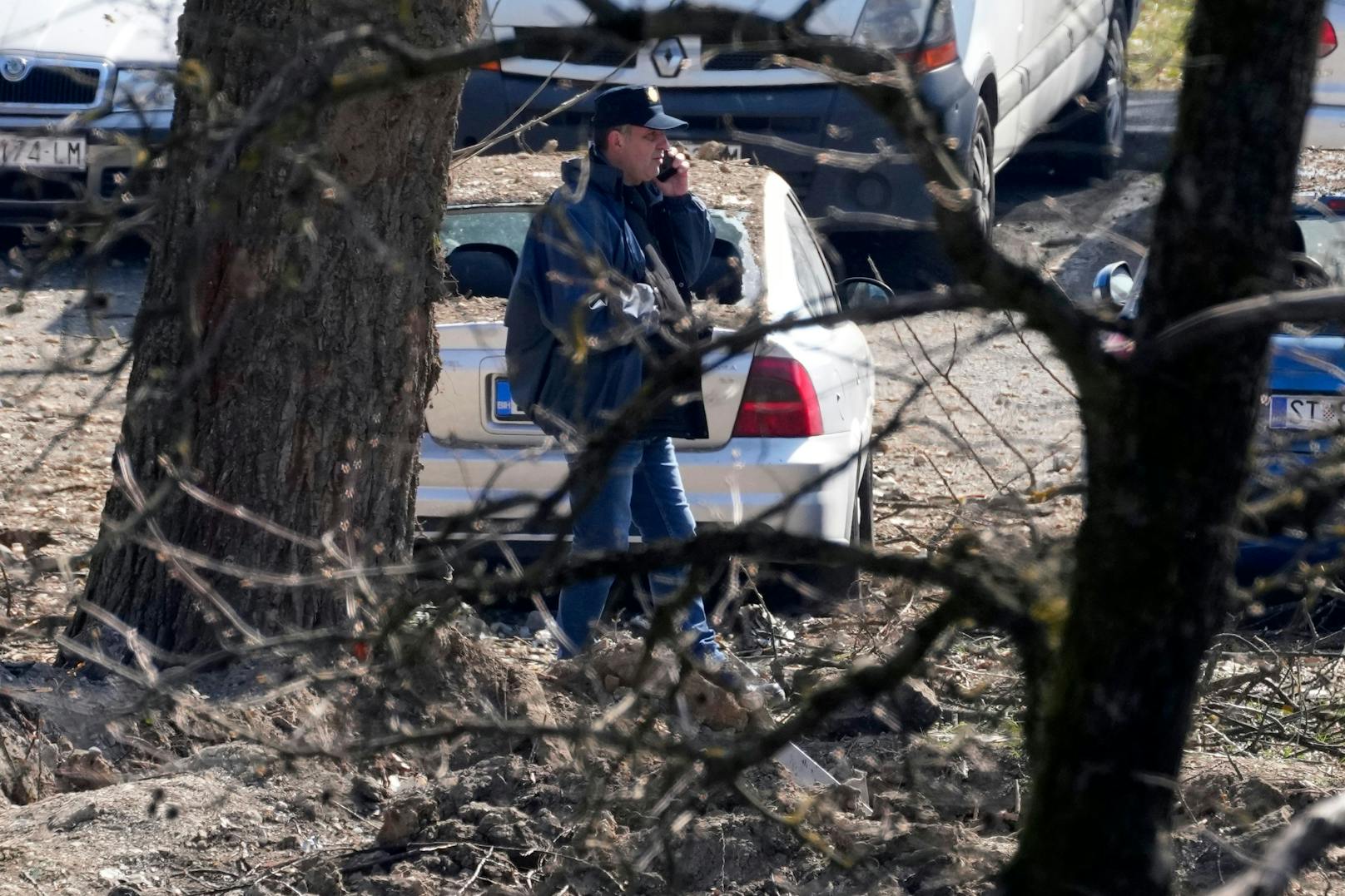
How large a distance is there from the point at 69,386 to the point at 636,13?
24.7 ft

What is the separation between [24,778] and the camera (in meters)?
4.39

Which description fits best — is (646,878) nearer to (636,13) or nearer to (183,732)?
(183,732)

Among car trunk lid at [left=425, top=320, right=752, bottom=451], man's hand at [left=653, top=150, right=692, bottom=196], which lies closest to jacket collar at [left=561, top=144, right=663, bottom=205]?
man's hand at [left=653, top=150, right=692, bottom=196]

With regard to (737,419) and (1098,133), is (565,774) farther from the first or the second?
(1098,133)

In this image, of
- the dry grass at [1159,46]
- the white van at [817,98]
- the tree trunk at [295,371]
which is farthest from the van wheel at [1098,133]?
the dry grass at [1159,46]

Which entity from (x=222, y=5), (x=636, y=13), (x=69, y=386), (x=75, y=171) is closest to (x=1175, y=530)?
(x=636, y=13)

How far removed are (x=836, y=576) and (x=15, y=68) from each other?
22.8 ft

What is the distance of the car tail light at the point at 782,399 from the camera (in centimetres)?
570

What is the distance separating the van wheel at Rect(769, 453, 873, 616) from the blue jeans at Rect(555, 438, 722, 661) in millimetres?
416

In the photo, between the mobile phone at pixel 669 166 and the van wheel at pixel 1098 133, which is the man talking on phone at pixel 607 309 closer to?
the mobile phone at pixel 669 166

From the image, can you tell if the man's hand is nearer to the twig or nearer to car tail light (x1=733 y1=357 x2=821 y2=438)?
car tail light (x1=733 y1=357 x2=821 y2=438)

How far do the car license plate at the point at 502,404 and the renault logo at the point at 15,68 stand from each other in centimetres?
587

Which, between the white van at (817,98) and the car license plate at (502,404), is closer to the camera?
the car license plate at (502,404)

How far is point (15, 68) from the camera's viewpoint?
1024cm
